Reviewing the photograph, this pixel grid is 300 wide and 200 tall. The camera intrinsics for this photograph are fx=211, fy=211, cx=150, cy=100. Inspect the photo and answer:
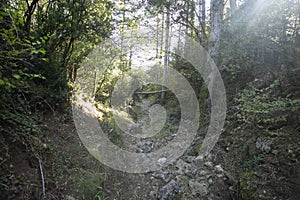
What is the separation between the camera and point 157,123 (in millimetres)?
9523

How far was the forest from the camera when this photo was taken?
10.8ft

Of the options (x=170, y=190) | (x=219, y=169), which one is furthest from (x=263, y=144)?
(x=170, y=190)

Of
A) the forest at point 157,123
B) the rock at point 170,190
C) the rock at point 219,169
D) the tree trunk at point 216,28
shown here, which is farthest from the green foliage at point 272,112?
the tree trunk at point 216,28

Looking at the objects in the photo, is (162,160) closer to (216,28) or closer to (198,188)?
(198,188)

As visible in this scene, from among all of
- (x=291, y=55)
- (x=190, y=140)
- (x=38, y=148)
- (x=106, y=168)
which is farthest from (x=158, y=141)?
(x=291, y=55)

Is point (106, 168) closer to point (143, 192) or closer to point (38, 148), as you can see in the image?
point (143, 192)

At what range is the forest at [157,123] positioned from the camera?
3279 millimetres

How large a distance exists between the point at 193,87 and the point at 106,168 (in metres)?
5.65

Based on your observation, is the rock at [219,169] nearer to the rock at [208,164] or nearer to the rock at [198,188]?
the rock at [208,164]

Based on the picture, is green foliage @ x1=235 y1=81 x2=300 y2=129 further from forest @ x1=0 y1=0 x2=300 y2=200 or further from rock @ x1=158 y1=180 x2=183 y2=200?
rock @ x1=158 y1=180 x2=183 y2=200

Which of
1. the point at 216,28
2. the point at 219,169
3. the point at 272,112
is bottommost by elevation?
the point at 219,169

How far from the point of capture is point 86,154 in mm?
4797

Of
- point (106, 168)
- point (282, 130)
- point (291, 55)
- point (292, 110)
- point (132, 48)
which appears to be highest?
point (132, 48)

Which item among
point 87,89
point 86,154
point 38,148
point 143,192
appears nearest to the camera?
point 38,148
